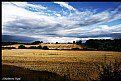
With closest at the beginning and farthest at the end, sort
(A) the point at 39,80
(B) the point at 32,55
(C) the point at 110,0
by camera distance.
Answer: (C) the point at 110,0 → (A) the point at 39,80 → (B) the point at 32,55

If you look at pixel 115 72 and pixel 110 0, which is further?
pixel 115 72

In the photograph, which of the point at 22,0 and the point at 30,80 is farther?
the point at 30,80

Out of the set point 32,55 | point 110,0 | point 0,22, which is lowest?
point 32,55

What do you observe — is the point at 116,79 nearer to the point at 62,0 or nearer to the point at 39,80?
the point at 39,80

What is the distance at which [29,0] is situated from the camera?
6.82 metres

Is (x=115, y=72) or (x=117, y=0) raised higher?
(x=117, y=0)

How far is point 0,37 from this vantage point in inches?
269

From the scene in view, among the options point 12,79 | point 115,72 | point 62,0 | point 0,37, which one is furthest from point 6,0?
point 115,72

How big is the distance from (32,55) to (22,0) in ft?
96.9

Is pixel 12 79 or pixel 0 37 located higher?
pixel 0 37

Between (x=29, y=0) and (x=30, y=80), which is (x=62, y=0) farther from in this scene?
(x=30, y=80)

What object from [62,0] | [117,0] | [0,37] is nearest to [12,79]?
[0,37]

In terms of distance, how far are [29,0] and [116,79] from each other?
4.10 m

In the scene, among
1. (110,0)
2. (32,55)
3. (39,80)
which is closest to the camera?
(110,0)
